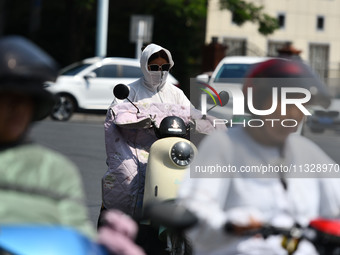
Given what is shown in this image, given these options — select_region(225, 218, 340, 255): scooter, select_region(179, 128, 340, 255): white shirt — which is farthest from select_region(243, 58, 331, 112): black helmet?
select_region(225, 218, 340, 255): scooter

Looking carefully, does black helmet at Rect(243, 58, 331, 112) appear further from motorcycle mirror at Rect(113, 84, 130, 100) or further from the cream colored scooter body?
motorcycle mirror at Rect(113, 84, 130, 100)

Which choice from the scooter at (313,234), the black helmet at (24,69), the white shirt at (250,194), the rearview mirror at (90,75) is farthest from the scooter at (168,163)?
the rearview mirror at (90,75)

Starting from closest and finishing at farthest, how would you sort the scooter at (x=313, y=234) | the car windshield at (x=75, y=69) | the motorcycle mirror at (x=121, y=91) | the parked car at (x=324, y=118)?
the scooter at (x=313, y=234), the parked car at (x=324, y=118), the motorcycle mirror at (x=121, y=91), the car windshield at (x=75, y=69)

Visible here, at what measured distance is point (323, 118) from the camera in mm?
3936

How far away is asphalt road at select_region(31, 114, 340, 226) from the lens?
9.98m

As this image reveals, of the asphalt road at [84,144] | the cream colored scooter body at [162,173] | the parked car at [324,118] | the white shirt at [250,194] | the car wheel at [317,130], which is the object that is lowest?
the asphalt road at [84,144]

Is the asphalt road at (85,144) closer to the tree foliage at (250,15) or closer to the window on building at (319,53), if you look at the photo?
the tree foliage at (250,15)

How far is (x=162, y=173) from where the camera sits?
5398mm

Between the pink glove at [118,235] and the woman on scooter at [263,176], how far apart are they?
30cm

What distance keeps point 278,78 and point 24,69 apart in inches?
34.3

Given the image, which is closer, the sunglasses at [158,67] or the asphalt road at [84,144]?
the sunglasses at [158,67]

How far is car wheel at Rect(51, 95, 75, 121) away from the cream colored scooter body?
1578cm

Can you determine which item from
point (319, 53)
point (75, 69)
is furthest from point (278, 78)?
point (319, 53)

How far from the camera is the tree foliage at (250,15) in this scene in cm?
2881
